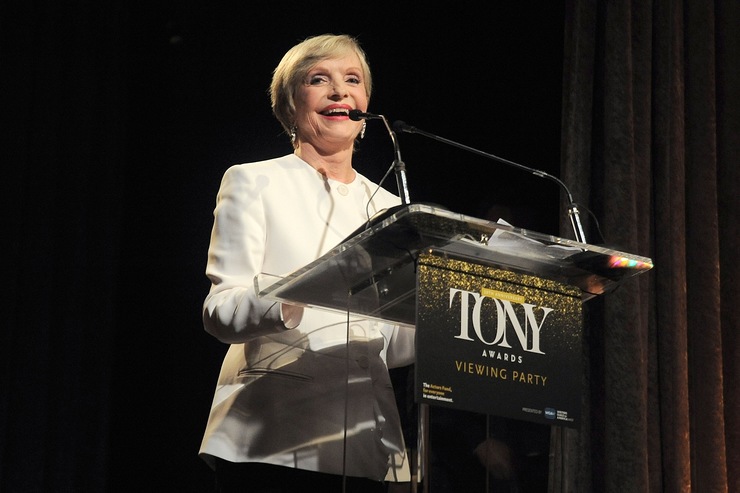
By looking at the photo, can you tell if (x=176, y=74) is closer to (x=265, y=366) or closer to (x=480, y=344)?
(x=265, y=366)

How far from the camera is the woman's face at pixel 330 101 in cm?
236

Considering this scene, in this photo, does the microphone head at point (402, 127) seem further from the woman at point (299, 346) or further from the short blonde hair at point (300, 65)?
the short blonde hair at point (300, 65)

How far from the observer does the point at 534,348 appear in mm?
1781

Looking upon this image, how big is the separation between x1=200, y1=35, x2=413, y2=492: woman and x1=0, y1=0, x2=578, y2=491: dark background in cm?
112

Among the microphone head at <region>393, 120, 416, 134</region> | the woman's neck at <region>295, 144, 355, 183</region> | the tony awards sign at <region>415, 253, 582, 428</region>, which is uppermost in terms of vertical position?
the woman's neck at <region>295, 144, 355, 183</region>

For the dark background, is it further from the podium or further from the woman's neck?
the podium

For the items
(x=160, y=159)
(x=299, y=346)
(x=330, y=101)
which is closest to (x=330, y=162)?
(x=330, y=101)

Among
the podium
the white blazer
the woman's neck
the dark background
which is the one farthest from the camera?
the dark background

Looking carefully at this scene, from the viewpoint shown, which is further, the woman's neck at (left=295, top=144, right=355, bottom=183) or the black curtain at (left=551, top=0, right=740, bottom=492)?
the black curtain at (left=551, top=0, right=740, bottom=492)

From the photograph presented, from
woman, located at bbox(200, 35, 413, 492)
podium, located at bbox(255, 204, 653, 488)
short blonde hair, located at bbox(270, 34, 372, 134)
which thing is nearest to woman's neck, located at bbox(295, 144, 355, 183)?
woman, located at bbox(200, 35, 413, 492)

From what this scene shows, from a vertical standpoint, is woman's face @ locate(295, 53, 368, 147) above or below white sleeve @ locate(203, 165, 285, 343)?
above

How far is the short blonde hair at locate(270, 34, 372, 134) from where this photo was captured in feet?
7.94

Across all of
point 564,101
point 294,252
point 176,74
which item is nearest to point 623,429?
point 564,101

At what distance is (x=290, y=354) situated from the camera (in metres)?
1.99
